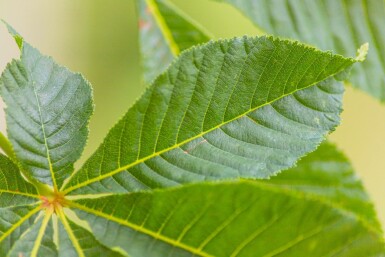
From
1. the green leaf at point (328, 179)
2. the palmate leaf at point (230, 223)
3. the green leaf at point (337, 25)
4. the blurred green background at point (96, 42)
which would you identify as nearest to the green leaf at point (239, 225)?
the palmate leaf at point (230, 223)

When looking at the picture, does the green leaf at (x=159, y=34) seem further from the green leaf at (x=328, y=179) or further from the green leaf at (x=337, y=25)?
the green leaf at (x=328, y=179)

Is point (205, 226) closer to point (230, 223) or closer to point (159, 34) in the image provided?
point (230, 223)

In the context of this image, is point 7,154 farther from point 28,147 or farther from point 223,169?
point 223,169

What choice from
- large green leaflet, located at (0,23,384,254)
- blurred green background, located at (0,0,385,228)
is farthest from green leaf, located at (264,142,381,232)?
blurred green background, located at (0,0,385,228)

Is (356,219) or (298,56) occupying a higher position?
(298,56)

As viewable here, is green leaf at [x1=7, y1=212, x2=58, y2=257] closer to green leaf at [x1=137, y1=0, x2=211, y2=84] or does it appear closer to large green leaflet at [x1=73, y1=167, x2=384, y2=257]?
large green leaflet at [x1=73, y1=167, x2=384, y2=257]

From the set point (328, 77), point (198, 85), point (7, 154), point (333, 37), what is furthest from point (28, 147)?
point (333, 37)
